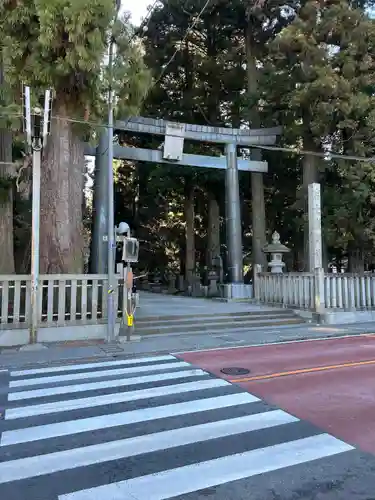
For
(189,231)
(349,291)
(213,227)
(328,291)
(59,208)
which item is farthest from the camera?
(189,231)

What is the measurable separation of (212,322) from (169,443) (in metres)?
8.12

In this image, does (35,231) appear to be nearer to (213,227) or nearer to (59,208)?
(59,208)

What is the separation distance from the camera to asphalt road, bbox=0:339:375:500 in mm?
3318

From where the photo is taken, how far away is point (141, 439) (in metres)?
4.27

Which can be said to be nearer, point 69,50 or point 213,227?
point 69,50

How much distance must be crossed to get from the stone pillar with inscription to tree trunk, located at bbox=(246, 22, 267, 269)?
683 centimetres

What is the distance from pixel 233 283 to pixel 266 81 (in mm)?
8900

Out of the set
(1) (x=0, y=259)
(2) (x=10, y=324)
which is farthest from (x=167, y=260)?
(2) (x=10, y=324)

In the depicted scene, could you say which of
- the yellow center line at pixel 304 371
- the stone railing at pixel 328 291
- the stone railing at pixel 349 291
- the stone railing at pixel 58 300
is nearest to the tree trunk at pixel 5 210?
the stone railing at pixel 58 300

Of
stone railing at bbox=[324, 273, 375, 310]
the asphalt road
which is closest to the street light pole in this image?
the asphalt road

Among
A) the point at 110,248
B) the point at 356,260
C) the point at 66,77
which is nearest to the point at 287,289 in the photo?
the point at 356,260

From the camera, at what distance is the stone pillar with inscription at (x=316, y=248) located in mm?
13305

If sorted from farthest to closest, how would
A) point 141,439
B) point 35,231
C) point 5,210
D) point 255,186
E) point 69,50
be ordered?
point 255,186
point 5,210
point 69,50
point 35,231
point 141,439

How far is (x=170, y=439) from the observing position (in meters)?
4.26
